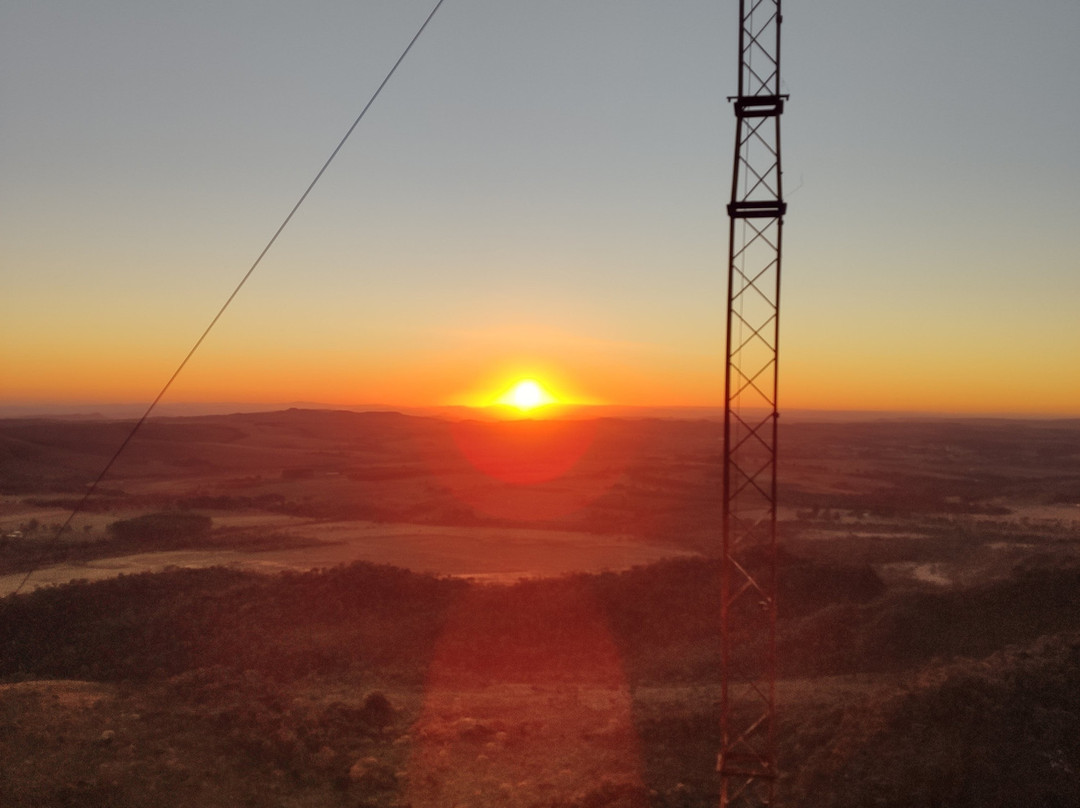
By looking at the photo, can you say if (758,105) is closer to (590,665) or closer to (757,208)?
(757,208)

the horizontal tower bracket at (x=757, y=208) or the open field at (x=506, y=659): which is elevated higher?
the horizontal tower bracket at (x=757, y=208)

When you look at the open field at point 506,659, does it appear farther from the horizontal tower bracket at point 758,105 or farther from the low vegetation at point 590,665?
the horizontal tower bracket at point 758,105

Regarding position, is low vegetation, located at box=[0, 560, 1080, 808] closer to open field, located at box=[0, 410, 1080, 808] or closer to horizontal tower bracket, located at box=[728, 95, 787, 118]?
open field, located at box=[0, 410, 1080, 808]

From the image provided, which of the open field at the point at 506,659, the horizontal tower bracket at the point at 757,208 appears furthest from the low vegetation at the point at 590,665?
the horizontal tower bracket at the point at 757,208

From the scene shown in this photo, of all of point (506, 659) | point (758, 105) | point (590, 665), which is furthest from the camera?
point (506, 659)

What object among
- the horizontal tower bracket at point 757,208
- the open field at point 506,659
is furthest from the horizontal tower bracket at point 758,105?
the open field at point 506,659

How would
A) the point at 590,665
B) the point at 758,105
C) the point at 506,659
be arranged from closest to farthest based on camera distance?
the point at 758,105 → the point at 590,665 → the point at 506,659

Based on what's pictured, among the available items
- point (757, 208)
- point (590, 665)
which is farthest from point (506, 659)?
point (757, 208)

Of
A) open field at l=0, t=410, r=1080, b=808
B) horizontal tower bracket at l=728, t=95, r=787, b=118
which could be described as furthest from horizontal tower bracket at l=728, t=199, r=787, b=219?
open field at l=0, t=410, r=1080, b=808

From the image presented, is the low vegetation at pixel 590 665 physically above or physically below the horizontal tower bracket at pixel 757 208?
below
